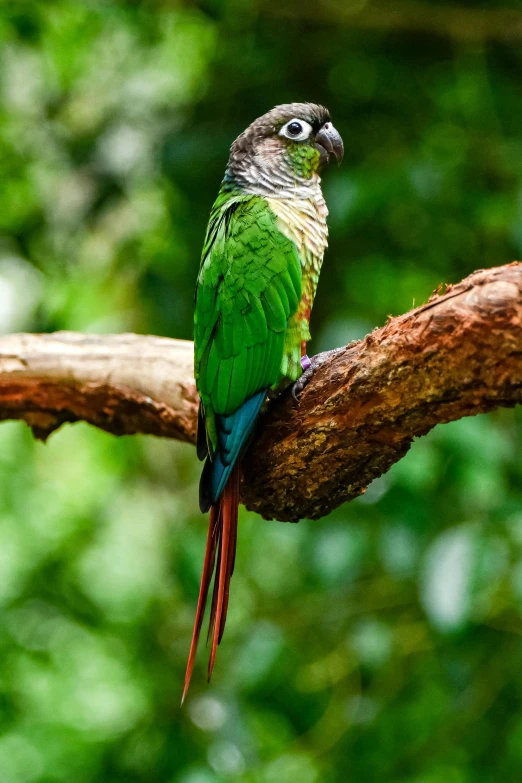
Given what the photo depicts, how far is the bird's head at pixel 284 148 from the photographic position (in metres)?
1.81

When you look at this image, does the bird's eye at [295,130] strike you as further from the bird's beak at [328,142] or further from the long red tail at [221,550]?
the long red tail at [221,550]

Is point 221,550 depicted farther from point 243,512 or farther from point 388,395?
point 243,512

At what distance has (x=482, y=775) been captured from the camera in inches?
88.1

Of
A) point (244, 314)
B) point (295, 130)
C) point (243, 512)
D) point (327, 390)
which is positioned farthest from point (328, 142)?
point (243, 512)

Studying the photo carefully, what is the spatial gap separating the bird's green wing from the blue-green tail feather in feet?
0.05

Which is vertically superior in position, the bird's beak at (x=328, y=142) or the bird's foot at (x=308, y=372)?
the bird's beak at (x=328, y=142)

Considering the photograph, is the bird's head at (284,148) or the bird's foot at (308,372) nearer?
the bird's foot at (308,372)

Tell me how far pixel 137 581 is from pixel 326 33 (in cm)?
238

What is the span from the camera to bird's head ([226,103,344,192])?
181 cm

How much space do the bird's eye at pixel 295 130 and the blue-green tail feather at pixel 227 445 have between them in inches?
25.3

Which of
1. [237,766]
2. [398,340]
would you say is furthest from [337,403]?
[237,766]

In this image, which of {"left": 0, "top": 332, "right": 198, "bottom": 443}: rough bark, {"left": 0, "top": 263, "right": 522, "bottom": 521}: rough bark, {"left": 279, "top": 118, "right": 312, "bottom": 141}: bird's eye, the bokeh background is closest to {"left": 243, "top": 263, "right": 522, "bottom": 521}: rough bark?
{"left": 0, "top": 263, "right": 522, "bottom": 521}: rough bark

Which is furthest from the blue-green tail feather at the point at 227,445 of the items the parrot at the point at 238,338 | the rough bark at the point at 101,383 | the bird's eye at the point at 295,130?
the bird's eye at the point at 295,130

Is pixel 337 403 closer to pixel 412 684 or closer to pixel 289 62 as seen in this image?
pixel 412 684
